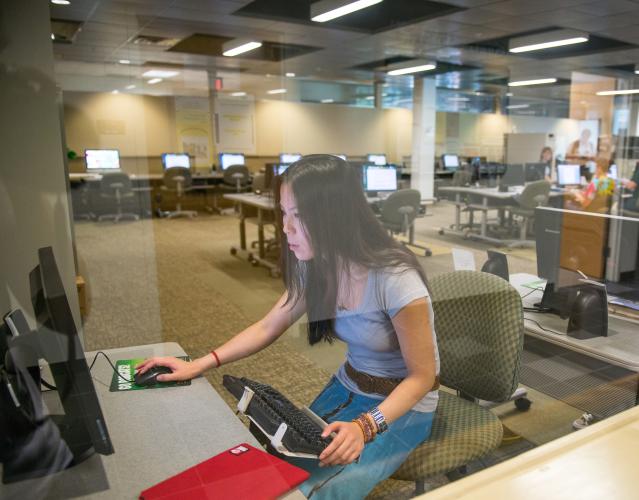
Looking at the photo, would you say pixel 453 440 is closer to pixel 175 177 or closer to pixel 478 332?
pixel 478 332

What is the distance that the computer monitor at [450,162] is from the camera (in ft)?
23.6

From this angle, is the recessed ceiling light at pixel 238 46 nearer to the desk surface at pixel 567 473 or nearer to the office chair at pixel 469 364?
the office chair at pixel 469 364

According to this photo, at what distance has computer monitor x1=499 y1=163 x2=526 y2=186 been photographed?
6328 mm

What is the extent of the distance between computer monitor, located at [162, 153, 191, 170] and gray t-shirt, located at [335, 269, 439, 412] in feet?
25.1

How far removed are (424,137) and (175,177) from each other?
393 cm

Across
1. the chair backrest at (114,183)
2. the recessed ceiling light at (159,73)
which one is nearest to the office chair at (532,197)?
the chair backrest at (114,183)

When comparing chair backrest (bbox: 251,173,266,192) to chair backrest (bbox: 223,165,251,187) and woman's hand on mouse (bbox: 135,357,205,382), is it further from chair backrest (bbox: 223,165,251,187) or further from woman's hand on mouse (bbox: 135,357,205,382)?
woman's hand on mouse (bbox: 135,357,205,382)

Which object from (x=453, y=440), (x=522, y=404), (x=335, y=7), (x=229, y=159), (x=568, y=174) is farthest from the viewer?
(x=229, y=159)

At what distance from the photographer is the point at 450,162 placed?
745 centimetres

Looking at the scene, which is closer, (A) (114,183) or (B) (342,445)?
(B) (342,445)

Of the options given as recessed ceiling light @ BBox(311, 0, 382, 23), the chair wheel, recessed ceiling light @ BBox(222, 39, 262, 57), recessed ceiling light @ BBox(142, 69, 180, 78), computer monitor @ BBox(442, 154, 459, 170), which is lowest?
the chair wheel

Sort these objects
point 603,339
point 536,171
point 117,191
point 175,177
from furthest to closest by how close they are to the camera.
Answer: point 175,177
point 117,191
point 536,171
point 603,339

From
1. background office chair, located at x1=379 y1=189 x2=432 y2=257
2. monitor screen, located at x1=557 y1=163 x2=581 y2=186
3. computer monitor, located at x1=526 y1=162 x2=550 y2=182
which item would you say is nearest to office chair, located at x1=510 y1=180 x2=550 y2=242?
monitor screen, located at x1=557 y1=163 x2=581 y2=186

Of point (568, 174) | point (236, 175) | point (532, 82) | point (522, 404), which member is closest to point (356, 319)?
point (522, 404)
